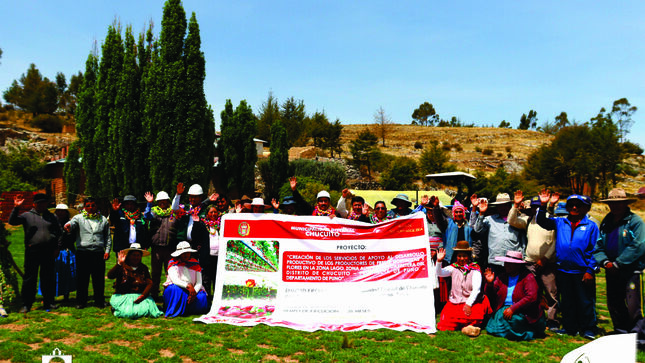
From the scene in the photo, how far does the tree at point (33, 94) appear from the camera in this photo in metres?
70.2

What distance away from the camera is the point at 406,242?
7.23 metres

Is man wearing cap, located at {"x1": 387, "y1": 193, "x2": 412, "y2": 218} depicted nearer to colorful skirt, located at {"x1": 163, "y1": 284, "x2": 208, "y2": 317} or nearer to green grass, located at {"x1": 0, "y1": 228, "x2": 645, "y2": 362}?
green grass, located at {"x1": 0, "y1": 228, "x2": 645, "y2": 362}

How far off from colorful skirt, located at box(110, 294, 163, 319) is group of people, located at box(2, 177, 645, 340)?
0.02 m

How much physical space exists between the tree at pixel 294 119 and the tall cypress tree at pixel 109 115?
39712 mm

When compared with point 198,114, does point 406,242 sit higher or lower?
lower

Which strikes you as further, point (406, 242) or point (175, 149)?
point (175, 149)

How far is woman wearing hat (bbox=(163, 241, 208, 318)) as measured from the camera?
702 cm

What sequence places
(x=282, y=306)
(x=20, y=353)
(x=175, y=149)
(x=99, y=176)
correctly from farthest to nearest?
(x=99, y=176) < (x=175, y=149) < (x=282, y=306) < (x=20, y=353)

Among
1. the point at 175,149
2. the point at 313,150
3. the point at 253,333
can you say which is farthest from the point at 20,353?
the point at 313,150

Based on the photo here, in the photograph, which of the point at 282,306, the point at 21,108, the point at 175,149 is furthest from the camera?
the point at 21,108

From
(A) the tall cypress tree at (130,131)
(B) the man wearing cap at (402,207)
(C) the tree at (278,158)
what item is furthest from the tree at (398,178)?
(B) the man wearing cap at (402,207)

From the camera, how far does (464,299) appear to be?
6.46m

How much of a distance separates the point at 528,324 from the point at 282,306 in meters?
3.67

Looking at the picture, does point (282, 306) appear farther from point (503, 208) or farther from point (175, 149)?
point (175, 149)
